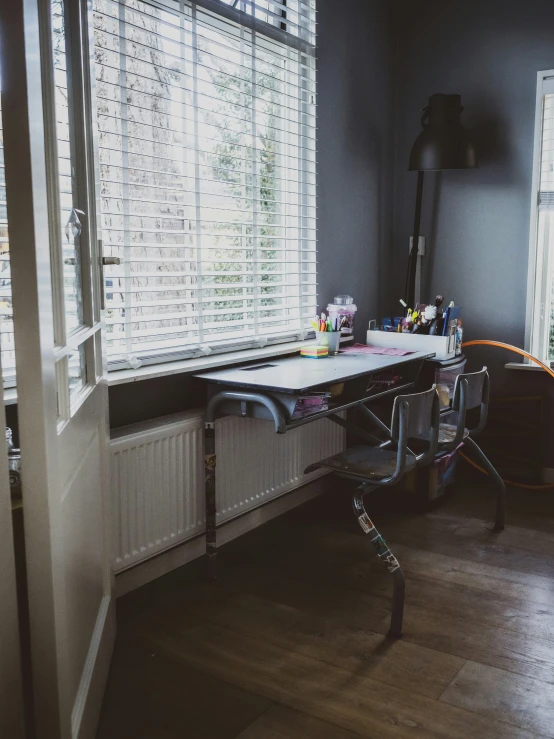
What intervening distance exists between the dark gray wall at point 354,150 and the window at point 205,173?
0.43 ft

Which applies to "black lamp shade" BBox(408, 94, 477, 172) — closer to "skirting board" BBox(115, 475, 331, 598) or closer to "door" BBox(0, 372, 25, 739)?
"skirting board" BBox(115, 475, 331, 598)

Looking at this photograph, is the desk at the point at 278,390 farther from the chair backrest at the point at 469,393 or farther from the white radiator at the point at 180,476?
the chair backrest at the point at 469,393

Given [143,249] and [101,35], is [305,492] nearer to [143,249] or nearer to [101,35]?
[143,249]

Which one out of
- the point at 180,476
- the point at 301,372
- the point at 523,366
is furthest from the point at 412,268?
the point at 180,476

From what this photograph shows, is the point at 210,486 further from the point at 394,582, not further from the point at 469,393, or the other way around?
the point at 469,393

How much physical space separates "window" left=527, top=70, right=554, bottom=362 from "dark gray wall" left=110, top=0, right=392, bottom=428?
2.96 ft

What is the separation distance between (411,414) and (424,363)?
127cm

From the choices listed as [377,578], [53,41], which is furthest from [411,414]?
[53,41]

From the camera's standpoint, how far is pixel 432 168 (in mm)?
3994

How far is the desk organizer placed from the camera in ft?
12.6

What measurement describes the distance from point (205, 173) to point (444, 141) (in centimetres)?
150

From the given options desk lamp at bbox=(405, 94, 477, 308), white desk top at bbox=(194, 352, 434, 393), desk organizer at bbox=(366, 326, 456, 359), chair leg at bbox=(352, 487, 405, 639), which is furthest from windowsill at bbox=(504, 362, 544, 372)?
chair leg at bbox=(352, 487, 405, 639)

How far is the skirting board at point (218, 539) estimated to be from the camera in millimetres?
2834

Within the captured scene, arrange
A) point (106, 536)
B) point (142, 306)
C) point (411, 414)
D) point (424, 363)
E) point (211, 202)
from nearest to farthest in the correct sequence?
1. point (106, 536)
2. point (411, 414)
3. point (142, 306)
4. point (211, 202)
5. point (424, 363)
